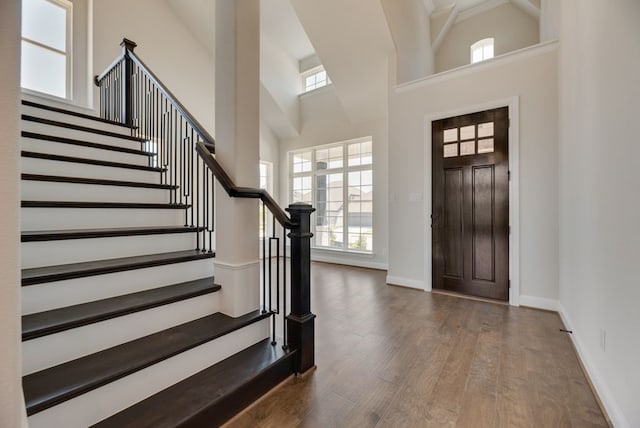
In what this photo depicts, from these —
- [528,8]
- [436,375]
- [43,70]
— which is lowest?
[436,375]

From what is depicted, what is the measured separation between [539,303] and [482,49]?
4345 mm

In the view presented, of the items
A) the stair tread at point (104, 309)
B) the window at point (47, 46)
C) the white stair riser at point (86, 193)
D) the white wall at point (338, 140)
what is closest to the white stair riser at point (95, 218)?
the white stair riser at point (86, 193)

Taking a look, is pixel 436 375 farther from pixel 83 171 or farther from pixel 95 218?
pixel 83 171

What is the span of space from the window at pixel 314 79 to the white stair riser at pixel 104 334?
532 cm

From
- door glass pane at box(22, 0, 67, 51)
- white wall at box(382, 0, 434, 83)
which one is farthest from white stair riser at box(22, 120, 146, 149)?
white wall at box(382, 0, 434, 83)

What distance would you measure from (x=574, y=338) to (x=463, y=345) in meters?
0.89

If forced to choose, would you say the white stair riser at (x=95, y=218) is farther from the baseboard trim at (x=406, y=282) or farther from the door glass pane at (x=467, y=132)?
the door glass pane at (x=467, y=132)

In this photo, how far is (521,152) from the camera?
3.09 meters

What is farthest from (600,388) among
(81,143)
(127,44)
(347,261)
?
(127,44)

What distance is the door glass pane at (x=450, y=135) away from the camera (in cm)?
350

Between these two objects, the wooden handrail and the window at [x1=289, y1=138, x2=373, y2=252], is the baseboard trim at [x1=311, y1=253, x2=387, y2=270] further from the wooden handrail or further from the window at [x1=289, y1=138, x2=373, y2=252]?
the wooden handrail

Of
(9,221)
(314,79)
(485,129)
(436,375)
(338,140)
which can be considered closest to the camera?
(9,221)

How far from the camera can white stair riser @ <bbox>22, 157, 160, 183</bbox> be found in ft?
6.73

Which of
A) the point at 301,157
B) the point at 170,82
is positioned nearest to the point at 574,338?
the point at 301,157
